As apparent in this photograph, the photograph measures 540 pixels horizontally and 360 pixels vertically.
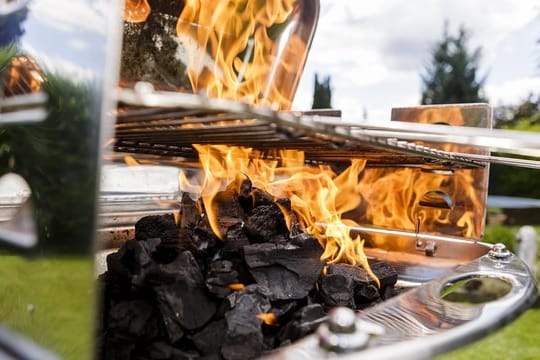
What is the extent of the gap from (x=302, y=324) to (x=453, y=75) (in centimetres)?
1439

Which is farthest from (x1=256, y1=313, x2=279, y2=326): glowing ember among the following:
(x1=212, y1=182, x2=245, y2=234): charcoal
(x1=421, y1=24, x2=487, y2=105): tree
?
(x1=421, y1=24, x2=487, y2=105): tree

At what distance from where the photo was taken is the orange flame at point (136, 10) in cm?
231

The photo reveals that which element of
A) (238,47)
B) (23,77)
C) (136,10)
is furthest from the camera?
(238,47)

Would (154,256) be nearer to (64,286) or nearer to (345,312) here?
(64,286)

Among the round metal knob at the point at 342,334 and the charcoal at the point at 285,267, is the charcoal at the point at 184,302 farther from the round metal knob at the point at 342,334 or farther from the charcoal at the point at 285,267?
the round metal knob at the point at 342,334

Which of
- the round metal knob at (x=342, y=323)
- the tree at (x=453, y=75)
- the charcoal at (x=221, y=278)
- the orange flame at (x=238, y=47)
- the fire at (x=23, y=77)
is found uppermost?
the tree at (x=453, y=75)

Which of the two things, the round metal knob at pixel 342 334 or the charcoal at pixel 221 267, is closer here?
the round metal knob at pixel 342 334

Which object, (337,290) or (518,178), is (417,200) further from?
(518,178)

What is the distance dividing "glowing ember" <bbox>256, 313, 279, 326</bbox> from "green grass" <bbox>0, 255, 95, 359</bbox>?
634mm

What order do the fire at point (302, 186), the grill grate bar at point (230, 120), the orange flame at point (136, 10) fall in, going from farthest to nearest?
the orange flame at point (136, 10), the fire at point (302, 186), the grill grate bar at point (230, 120)

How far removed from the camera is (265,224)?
1778 millimetres

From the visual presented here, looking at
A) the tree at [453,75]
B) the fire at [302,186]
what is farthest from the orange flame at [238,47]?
the tree at [453,75]

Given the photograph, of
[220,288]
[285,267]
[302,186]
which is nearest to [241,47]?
[302,186]

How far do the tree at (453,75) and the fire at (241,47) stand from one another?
11.7 m
